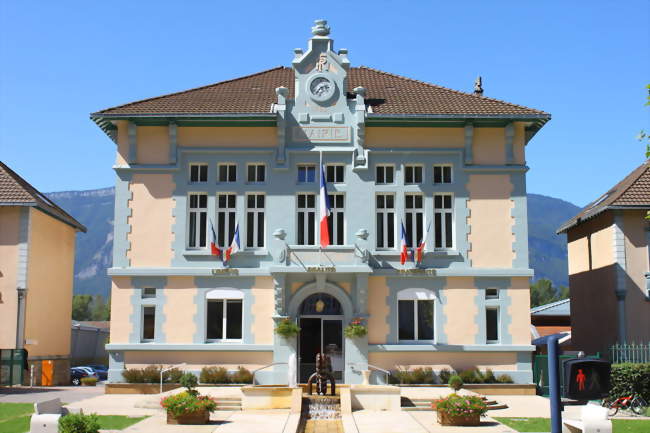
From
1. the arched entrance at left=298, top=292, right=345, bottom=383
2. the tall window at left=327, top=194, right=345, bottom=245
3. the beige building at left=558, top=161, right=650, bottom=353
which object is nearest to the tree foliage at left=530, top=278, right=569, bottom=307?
the beige building at left=558, top=161, right=650, bottom=353

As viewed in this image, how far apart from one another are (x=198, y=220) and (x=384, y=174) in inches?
273

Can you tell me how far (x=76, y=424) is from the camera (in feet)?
51.9

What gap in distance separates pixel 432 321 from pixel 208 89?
40.7 ft

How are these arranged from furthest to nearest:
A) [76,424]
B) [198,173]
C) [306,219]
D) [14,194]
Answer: [14,194] < [198,173] < [306,219] < [76,424]

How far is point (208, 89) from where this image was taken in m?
30.8

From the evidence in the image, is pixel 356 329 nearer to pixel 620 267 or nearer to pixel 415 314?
pixel 415 314

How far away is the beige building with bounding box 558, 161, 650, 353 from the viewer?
30.1 meters

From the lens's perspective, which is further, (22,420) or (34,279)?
(34,279)

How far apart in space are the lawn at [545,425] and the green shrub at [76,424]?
9986 millimetres

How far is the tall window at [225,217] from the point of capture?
92.5ft

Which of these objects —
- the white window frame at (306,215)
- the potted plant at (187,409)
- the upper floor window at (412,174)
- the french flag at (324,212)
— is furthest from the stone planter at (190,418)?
the upper floor window at (412,174)

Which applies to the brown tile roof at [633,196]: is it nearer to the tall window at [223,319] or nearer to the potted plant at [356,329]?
the potted plant at [356,329]

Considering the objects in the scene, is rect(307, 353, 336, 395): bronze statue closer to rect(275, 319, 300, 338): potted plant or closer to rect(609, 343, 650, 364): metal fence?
rect(275, 319, 300, 338): potted plant

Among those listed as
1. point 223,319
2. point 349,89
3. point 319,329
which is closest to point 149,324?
point 223,319
